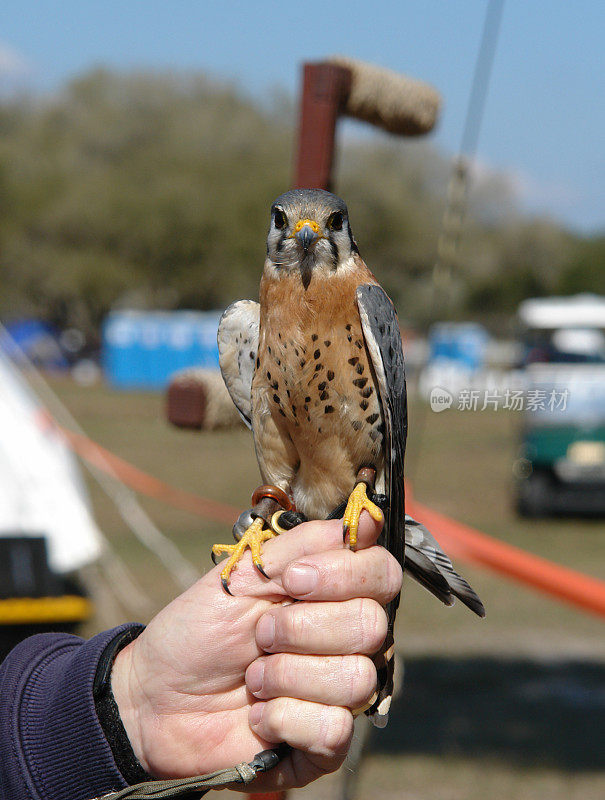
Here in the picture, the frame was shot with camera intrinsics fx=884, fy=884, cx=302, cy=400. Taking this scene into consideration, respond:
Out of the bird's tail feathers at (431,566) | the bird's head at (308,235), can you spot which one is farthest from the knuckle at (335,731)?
the bird's head at (308,235)

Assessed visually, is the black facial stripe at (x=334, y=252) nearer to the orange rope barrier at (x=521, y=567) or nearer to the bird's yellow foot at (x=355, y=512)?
the bird's yellow foot at (x=355, y=512)

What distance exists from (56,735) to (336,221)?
1152 millimetres

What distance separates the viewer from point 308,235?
1.69m

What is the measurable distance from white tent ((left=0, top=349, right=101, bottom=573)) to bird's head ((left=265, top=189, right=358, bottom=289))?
179 inches

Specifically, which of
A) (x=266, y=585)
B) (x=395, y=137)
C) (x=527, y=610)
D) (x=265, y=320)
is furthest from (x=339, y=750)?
(x=527, y=610)

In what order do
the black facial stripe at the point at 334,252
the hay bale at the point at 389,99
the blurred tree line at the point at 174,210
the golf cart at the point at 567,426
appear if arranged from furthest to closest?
the blurred tree line at the point at 174,210
the golf cart at the point at 567,426
the hay bale at the point at 389,99
the black facial stripe at the point at 334,252

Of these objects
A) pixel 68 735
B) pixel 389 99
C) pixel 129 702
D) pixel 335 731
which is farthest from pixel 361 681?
pixel 389 99

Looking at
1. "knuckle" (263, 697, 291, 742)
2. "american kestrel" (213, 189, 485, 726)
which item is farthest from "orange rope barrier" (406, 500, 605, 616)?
"knuckle" (263, 697, 291, 742)

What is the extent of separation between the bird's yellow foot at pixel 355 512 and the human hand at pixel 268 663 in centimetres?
2

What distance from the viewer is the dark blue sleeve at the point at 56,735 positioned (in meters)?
1.71

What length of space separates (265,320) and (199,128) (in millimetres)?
43293

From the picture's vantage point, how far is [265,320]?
181 cm

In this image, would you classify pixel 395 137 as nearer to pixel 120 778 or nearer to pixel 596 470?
pixel 120 778

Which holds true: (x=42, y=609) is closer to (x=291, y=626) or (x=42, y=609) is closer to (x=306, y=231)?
(x=291, y=626)
